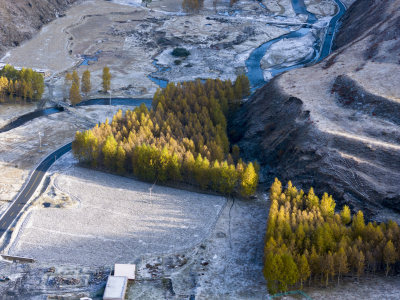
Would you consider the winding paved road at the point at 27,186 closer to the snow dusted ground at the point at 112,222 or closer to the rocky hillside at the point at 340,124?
the snow dusted ground at the point at 112,222

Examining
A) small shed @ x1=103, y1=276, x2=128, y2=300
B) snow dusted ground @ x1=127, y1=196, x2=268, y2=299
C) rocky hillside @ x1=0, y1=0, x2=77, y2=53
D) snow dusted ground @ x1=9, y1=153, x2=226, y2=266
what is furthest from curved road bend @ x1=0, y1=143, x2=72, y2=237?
rocky hillside @ x1=0, y1=0, x2=77, y2=53

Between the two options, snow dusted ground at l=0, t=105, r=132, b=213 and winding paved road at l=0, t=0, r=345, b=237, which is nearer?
winding paved road at l=0, t=0, r=345, b=237

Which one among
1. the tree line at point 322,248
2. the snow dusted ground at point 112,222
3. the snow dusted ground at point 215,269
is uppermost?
the tree line at point 322,248

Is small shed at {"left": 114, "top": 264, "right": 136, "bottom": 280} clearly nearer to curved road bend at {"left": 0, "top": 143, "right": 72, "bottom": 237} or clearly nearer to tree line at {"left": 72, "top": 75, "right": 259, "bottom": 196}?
curved road bend at {"left": 0, "top": 143, "right": 72, "bottom": 237}

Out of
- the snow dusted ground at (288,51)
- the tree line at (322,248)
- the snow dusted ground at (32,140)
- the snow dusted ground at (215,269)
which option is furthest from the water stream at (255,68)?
the tree line at (322,248)

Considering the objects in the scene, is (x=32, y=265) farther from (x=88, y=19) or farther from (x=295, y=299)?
(x=88, y=19)

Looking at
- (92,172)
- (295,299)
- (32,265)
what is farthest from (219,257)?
(92,172)
